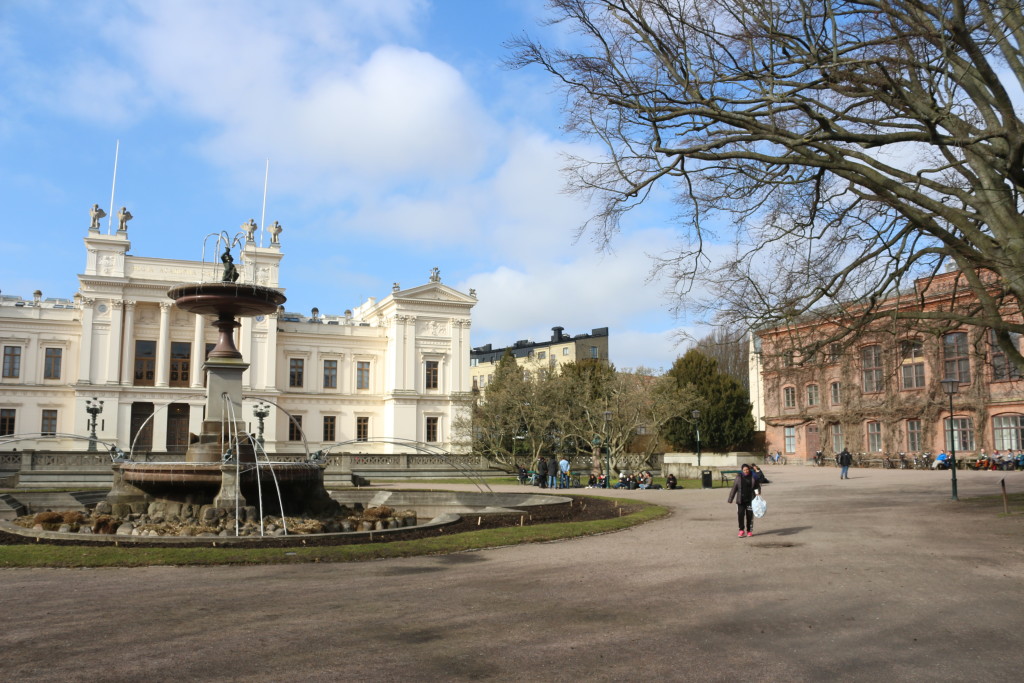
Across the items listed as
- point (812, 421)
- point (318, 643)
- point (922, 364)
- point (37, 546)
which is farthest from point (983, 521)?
point (812, 421)

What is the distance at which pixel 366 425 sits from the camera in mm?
64312

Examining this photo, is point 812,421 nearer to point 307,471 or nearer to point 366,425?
point 366,425

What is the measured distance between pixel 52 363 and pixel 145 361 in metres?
6.18

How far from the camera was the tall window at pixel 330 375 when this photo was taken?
63656 mm

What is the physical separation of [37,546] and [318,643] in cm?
720

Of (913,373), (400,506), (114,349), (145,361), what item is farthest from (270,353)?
(913,373)

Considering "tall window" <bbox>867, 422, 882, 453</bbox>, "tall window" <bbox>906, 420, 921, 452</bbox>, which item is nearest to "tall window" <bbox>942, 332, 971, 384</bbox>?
"tall window" <bbox>906, 420, 921, 452</bbox>

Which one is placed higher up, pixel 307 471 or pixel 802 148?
pixel 802 148

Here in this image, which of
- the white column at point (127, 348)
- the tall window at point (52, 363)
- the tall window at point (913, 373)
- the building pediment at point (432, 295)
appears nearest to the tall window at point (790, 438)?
the tall window at point (913, 373)

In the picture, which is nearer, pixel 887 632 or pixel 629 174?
pixel 887 632

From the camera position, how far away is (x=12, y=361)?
55.8m

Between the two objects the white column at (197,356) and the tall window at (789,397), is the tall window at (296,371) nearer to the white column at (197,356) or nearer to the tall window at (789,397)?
the white column at (197,356)

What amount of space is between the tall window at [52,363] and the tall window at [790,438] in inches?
2040

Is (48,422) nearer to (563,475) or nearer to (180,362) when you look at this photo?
(180,362)
